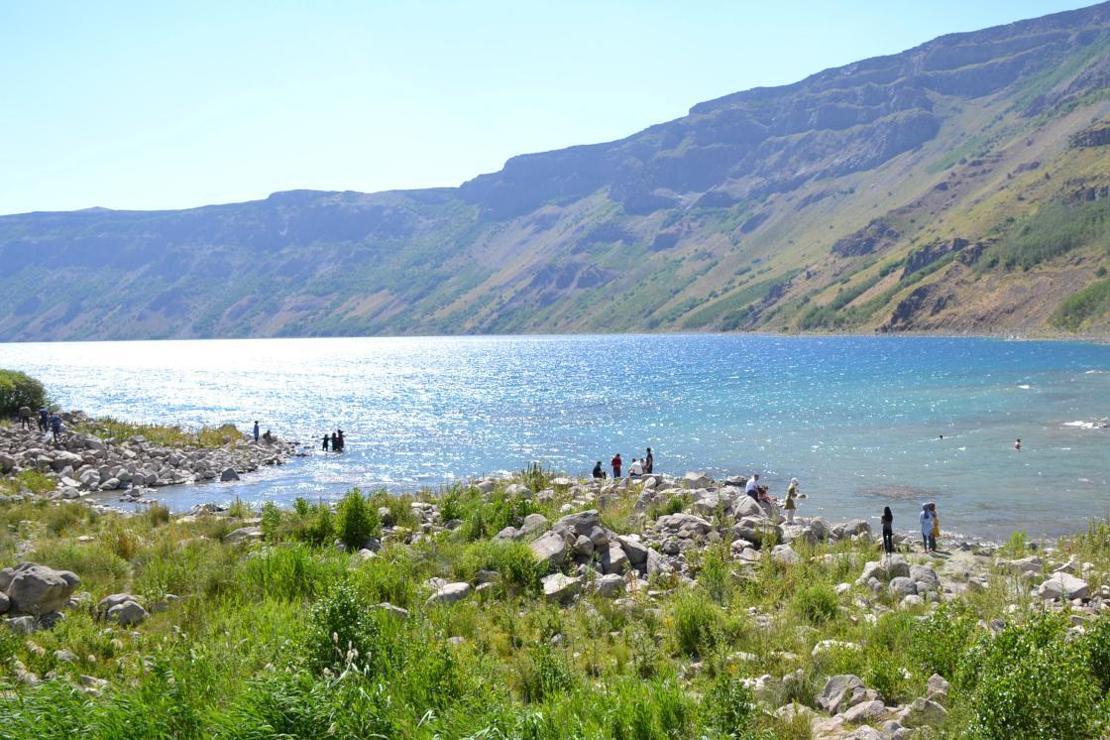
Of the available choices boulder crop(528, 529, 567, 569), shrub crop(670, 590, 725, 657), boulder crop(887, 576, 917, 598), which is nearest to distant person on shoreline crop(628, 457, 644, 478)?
boulder crop(528, 529, 567, 569)

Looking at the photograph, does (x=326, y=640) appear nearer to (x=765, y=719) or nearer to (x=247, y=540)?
(x=765, y=719)

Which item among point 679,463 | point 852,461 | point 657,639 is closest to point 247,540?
point 657,639

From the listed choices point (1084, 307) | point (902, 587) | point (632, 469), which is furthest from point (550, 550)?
point (1084, 307)

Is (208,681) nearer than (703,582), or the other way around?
(208,681)

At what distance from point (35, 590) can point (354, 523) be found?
751 centimetres

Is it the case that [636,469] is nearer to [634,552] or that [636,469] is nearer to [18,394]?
[634,552]

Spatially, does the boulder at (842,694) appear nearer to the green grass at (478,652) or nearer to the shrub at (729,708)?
the green grass at (478,652)

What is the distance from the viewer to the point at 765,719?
8320mm

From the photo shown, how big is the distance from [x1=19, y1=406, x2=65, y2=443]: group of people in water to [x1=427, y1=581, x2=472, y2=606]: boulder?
39.1 meters

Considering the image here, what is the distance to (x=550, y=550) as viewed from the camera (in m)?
15.4

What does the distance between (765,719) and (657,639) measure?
3464mm

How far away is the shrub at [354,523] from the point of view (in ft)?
59.7

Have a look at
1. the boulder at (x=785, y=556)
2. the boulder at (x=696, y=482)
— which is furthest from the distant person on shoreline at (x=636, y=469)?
the boulder at (x=785, y=556)

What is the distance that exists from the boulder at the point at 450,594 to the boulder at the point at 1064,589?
12237 mm
